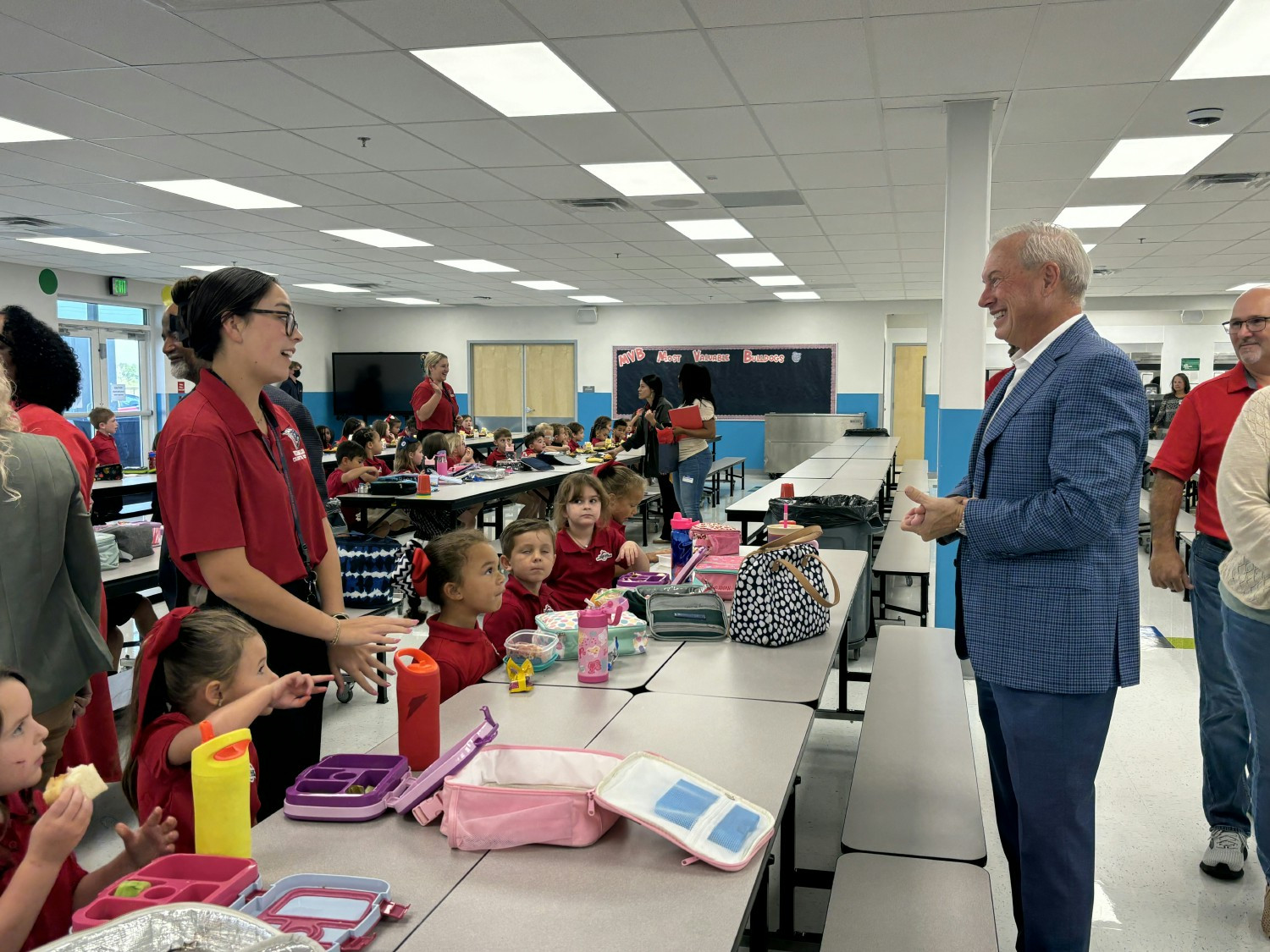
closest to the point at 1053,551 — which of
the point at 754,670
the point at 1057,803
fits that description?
the point at 1057,803

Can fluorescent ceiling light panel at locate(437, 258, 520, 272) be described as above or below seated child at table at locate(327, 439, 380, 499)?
above

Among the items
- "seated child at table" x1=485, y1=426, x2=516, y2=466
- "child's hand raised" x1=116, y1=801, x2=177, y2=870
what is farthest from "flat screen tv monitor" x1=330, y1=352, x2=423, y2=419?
"child's hand raised" x1=116, y1=801, x2=177, y2=870

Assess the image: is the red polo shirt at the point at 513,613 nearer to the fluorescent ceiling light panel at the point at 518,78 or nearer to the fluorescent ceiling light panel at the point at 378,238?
the fluorescent ceiling light panel at the point at 518,78

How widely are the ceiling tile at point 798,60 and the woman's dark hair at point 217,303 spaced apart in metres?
2.61

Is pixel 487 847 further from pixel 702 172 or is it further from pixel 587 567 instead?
pixel 702 172

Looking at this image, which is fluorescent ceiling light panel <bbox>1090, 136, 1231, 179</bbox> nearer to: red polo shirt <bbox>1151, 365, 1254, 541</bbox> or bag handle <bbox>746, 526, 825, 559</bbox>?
red polo shirt <bbox>1151, 365, 1254, 541</bbox>

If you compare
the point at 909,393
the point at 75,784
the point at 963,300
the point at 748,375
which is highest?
the point at 963,300

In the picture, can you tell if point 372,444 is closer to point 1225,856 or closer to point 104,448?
point 104,448

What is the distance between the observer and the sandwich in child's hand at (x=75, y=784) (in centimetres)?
116

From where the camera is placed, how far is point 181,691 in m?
1.78

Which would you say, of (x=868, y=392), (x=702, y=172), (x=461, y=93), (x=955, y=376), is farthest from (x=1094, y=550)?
(x=868, y=392)

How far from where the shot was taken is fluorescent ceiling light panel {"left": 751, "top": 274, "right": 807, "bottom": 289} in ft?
38.9

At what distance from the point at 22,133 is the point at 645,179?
12.4ft

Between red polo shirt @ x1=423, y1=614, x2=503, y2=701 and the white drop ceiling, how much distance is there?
2.47 m
